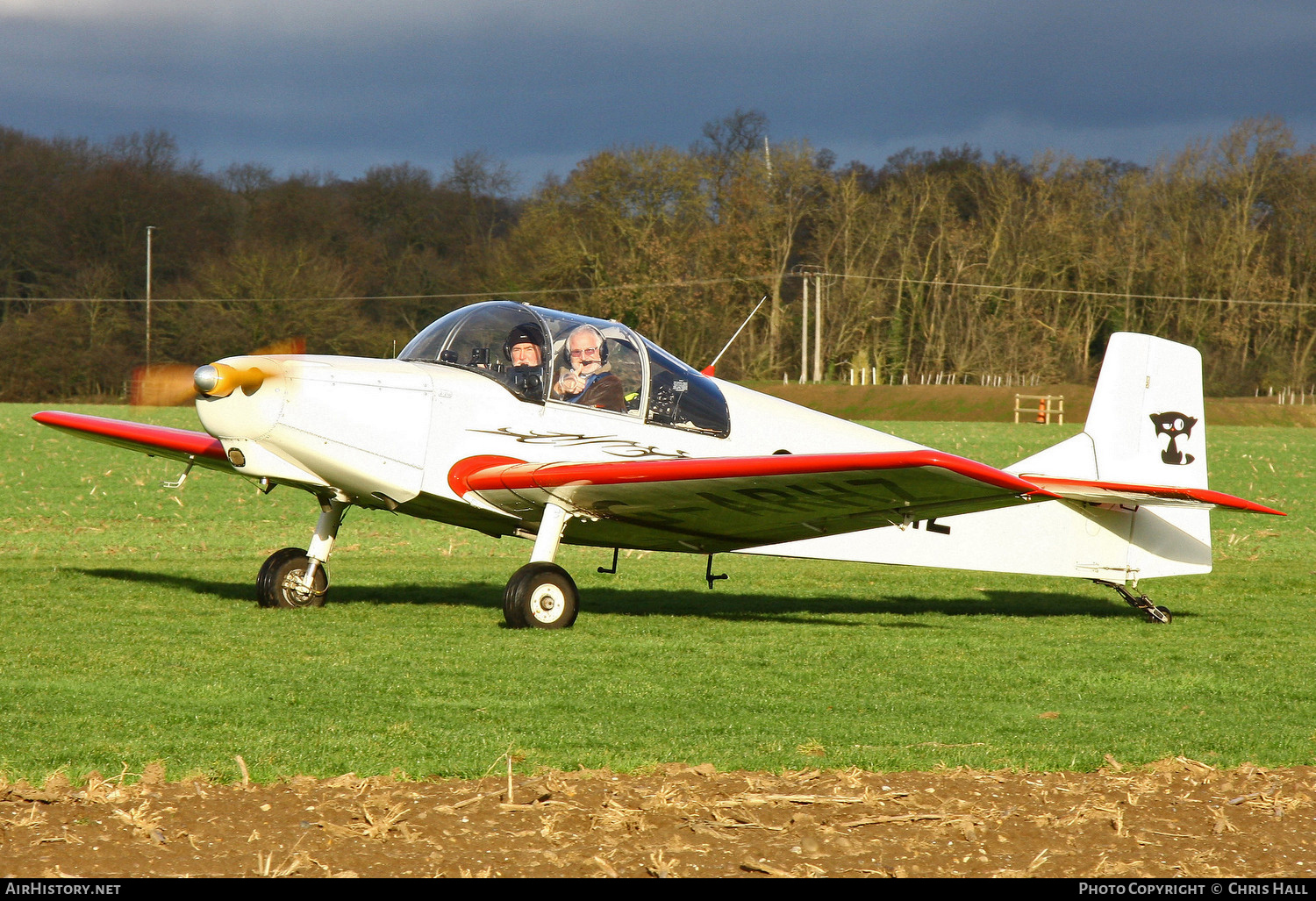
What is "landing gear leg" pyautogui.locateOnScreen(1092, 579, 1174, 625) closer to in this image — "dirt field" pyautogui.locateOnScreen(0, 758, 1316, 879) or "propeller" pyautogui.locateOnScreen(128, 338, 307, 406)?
"dirt field" pyautogui.locateOnScreen(0, 758, 1316, 879)

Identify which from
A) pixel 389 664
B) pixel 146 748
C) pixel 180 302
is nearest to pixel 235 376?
pixel 389 664

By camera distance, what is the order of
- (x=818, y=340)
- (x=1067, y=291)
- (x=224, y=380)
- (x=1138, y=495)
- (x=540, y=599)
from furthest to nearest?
(x=1067, y=291) < (x=818, y=340) < (x=1138, y=495) < (x=540, y=599) < (x=224, y=380)

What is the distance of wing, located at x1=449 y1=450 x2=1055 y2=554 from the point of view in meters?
7.64

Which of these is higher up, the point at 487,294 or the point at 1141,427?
the point at 487,294

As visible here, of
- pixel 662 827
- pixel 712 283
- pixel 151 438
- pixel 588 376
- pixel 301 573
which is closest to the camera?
pixel 662 827

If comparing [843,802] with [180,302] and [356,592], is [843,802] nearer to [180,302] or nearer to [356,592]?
[356,592]

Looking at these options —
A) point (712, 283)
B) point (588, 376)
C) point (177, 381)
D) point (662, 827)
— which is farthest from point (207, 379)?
point (712, 283)

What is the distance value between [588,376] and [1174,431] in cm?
520

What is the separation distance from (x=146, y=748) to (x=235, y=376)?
149 inches

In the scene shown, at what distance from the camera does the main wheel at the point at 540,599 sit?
28.9 feet

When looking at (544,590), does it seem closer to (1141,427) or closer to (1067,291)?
(1141,427)

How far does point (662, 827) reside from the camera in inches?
161

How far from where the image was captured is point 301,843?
151 inches

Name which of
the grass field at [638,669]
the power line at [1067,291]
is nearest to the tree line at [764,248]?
the power line at [1067,291]
